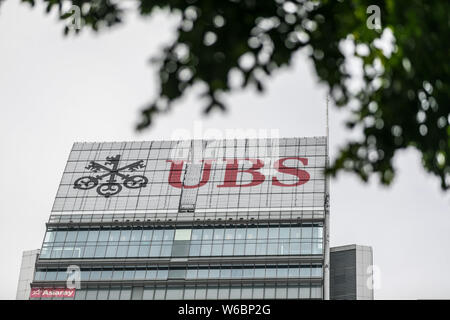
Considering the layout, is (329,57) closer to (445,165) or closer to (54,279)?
(445,165)

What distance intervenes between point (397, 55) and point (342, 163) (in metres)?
1.39

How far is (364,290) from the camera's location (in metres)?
95.8

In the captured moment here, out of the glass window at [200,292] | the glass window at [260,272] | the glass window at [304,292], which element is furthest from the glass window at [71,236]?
the glass window at [304,292]

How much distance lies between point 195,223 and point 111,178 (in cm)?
1510

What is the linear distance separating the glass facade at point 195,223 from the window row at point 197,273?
0.13 metres

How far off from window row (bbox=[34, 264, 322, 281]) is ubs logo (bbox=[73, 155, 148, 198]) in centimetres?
1197

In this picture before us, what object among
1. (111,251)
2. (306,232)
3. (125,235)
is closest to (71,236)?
(111,251)

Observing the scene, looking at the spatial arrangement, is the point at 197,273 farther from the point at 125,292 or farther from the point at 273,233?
the point at 273,233

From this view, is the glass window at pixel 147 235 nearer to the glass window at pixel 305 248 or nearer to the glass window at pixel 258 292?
the glass window at pixel 258 292

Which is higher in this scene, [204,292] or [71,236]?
[71,236]

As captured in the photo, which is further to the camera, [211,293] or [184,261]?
[184,261]

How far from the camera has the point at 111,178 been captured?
348 feet

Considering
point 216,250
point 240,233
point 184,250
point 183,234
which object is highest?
point 240,233
